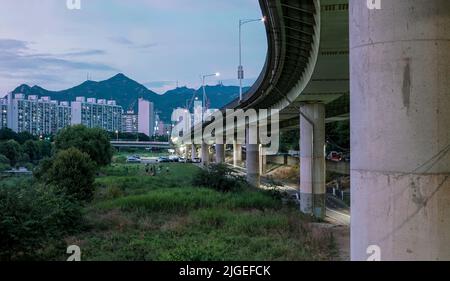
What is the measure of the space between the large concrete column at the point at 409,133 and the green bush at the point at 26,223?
12.3m

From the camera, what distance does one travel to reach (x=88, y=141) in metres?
53.0

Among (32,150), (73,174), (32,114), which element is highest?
(32,114)

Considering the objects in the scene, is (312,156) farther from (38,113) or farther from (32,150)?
(38,113)

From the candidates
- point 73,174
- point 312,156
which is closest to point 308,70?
point 312,156

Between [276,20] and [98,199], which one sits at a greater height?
[276,20]

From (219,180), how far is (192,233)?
63.6 ft

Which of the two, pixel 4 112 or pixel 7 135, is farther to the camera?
pixel 4 112

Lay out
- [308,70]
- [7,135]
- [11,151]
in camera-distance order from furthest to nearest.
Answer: [7,135]
[11,151]
[308,70]

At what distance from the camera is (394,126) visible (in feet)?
21.6

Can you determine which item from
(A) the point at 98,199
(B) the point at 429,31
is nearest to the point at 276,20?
(B) the point at 429,31
